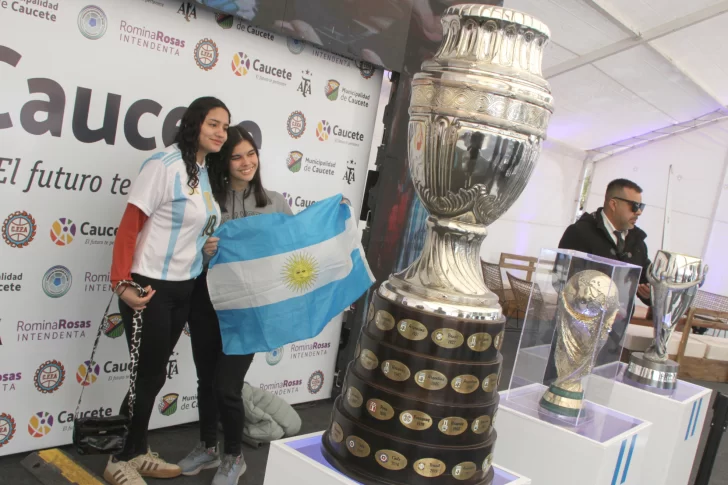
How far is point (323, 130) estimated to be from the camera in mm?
3273

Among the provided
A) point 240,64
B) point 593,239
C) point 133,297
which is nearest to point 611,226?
point 593,239

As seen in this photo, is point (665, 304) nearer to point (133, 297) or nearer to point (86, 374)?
point (133, 297)

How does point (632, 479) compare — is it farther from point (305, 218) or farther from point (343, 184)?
point (343, 184)

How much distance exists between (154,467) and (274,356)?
3.08ft

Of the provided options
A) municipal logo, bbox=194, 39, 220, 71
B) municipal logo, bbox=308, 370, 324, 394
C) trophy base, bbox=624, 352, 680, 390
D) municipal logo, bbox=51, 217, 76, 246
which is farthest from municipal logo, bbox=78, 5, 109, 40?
trophy base, bbox=624, 352, 680, 390

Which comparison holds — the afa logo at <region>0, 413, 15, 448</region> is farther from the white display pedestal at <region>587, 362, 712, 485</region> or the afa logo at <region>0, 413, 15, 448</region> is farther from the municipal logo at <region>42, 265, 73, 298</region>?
the white display pedestal at <region>587, 362, 712, 485</region>

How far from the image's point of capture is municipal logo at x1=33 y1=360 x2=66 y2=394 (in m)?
2.48

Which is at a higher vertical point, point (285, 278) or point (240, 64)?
point (240, 64)

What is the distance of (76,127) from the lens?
241 cm

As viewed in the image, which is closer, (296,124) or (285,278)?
(285,278)

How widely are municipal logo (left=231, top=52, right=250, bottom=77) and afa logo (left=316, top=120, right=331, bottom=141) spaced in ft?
1.61

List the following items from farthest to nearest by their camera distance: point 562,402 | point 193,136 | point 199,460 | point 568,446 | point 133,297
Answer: point 199,460 → point 193,136 → point 133,297 → point 562,402 → point 568,446

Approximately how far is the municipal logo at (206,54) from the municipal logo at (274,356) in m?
1.38

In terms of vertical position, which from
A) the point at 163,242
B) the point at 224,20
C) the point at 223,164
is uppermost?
the point at 224,20
